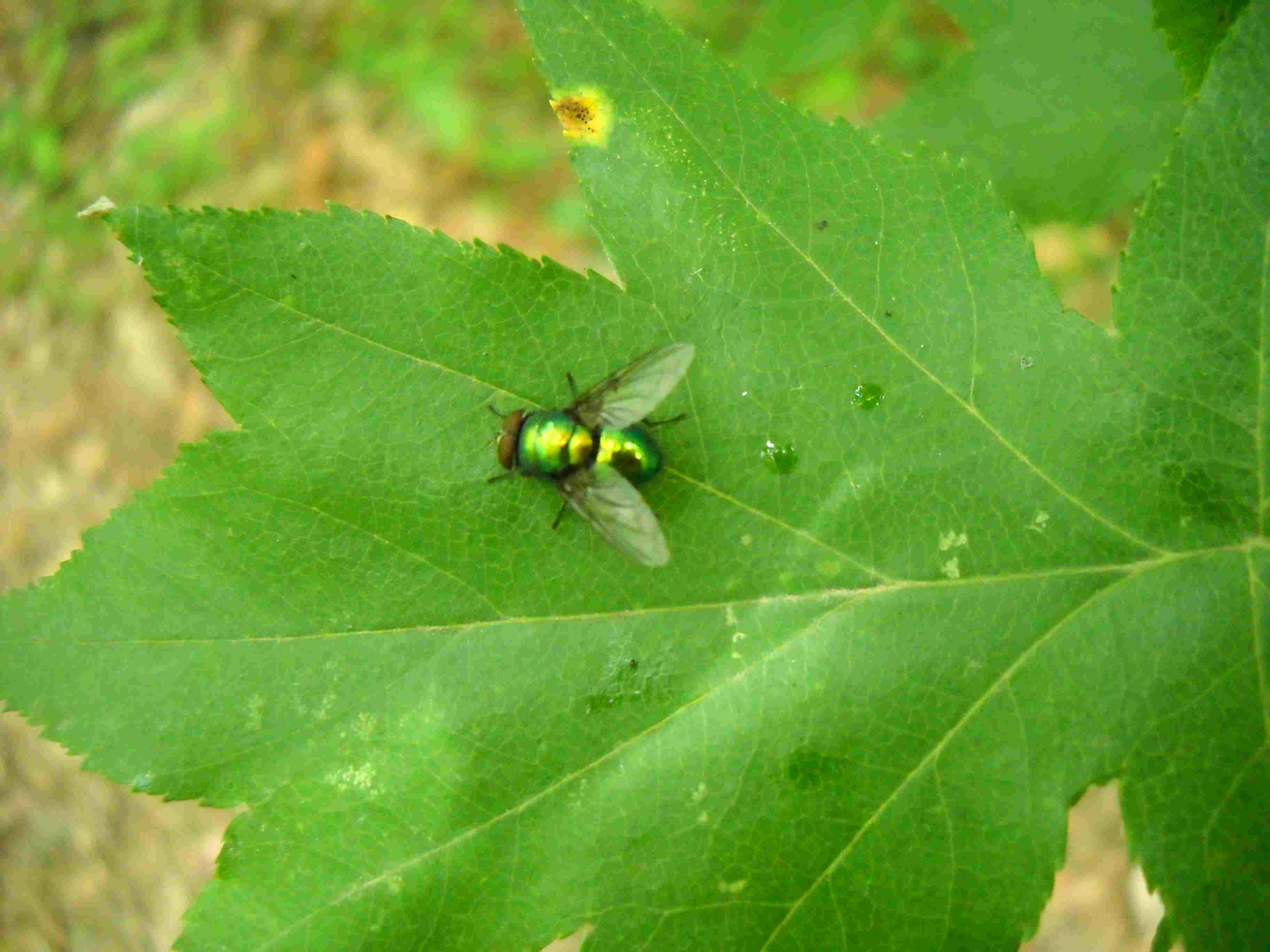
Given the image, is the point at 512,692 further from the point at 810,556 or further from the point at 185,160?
A: the point at 185,160

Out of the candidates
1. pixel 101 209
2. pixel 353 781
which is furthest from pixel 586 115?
pixel 353 781

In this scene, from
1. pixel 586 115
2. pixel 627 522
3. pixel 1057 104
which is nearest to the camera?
pixel 586 115

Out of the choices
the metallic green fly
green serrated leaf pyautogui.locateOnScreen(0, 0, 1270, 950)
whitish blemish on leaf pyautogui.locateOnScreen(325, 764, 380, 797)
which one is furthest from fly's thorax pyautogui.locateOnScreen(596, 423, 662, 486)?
whitish blemish on leaf pyautogui.locateOnScreen(325, 764, 380, 797)

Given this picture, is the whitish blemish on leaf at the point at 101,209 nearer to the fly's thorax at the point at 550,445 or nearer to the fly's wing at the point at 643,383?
the fly's thorax at the point at 550,445

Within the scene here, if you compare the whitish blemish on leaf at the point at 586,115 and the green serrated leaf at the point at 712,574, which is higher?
the whitish blemish on leaf at the point at 586,115

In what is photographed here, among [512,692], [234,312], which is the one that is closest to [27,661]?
[234,312]

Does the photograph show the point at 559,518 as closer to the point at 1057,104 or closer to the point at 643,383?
the point at 643,383

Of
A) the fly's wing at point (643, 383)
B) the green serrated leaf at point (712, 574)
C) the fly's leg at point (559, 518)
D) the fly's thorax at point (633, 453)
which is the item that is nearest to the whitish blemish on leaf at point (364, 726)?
the green serrated leaf at point (712, 574)
